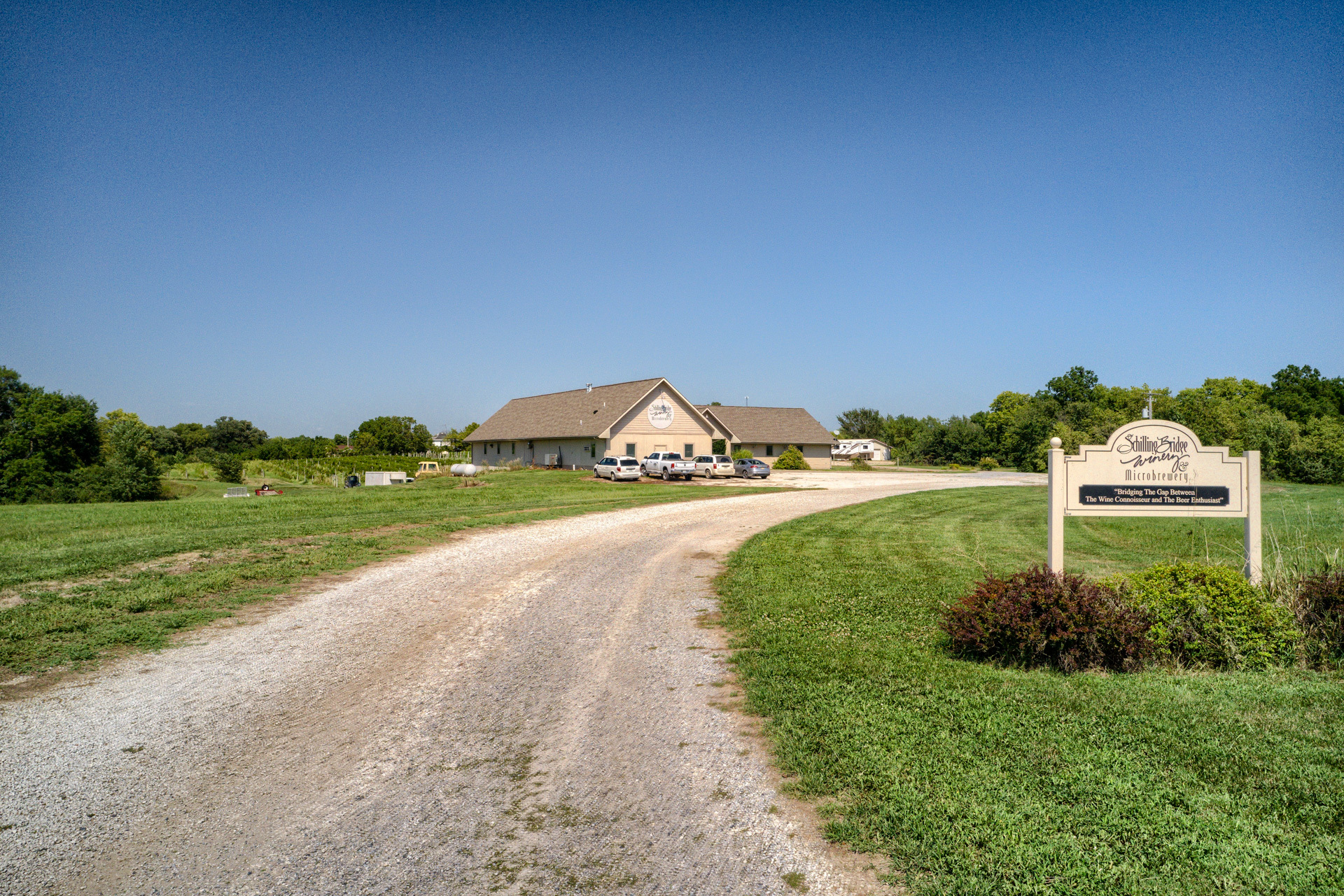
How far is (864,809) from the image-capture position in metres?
4.14

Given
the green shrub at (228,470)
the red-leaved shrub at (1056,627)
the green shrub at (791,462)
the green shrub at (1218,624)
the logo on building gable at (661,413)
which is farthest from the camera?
the green shrub at (791,462)

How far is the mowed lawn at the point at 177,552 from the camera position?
326 inches

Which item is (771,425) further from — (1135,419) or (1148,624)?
(1148,624)

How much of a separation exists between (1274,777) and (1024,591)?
2674 mm

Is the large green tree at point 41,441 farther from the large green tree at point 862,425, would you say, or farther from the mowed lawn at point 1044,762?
the large green tree at point 862,425

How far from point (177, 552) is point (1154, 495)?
1437cm

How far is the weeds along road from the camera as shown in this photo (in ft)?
12.3

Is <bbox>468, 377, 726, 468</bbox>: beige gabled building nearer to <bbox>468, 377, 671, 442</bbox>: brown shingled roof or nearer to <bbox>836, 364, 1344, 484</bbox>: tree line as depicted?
<bbox>468, 377, 671, 442</bbox>: brown shingled roof

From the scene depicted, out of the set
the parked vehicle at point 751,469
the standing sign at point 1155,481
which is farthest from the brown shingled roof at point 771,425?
the standing sign at point 1155,481

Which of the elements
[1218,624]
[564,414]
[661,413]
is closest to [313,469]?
[564,414]

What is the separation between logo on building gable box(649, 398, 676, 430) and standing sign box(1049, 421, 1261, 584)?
38651 mm

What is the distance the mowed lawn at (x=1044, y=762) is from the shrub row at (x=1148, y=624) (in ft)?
0.95

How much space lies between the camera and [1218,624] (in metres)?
6.89

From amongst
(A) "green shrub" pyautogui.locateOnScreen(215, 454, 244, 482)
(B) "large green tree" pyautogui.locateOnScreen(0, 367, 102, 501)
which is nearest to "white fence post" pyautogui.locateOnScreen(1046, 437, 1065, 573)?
(B) "large green tree" pyautogui.locateOnScreen(0, 367, 102, 501)
